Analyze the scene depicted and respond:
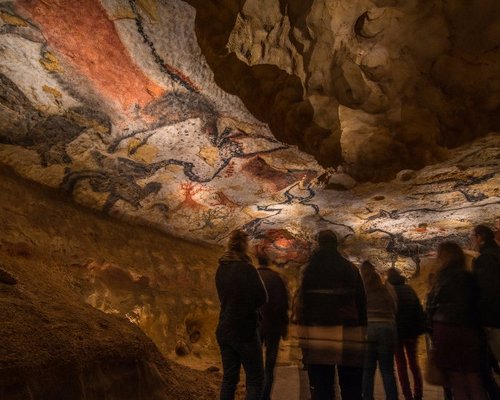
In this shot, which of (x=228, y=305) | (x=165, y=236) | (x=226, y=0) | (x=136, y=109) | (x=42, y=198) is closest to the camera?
A: (x=226, y=0)

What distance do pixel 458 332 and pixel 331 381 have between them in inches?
33.1

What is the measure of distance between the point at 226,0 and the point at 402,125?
1727 millimetres

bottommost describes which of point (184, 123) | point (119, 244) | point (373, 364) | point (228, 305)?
point (373, 364)

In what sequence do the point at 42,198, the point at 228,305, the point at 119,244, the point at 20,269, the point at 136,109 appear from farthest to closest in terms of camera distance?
1. the point at 119,244
2. the point at 42,198
3. the point at 20,269
4. the point at 136,109
5. the point at 228,305

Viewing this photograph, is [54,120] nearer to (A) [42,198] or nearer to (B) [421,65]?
(A) [42,198]

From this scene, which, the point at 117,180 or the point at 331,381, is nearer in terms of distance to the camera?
the point at 331,381

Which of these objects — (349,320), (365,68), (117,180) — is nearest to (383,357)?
(349,320)

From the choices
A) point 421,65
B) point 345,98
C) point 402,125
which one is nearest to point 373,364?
point 402,125

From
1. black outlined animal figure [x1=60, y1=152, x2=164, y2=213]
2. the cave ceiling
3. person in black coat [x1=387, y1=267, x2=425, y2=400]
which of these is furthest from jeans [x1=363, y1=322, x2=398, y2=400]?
black outlined animal figure [x1=60, y1=152, x2=164, y2=213]

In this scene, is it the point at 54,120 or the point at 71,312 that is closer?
the point at 71,312

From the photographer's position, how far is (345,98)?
9.10 feet

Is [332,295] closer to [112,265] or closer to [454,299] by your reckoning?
[454,299]

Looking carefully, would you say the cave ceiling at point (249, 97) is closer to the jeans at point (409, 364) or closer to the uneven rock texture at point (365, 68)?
the uneven rock texture at point (365, 68)

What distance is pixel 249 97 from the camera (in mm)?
3098
